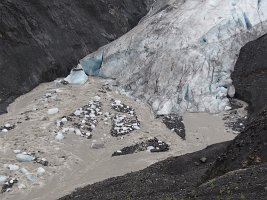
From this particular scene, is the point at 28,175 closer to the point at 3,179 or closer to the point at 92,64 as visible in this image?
the point at 3,179

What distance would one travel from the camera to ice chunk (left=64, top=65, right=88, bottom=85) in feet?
84.1

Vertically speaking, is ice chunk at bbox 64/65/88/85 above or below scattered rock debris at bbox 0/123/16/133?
above

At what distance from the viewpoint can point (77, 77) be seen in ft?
84.6

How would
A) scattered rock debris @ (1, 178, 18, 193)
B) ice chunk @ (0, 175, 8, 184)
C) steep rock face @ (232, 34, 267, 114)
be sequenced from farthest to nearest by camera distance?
steep rock face @ (232, 34, 267, 114)
ice chunk @ (0, 175, 8, 184)
scattered rock debris @ (1, 178, 18, 193)

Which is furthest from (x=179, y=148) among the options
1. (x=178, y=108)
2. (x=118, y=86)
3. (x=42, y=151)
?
(x=118, y=86)

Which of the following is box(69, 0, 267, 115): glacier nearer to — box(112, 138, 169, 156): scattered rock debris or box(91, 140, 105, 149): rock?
box(112, 138, 169, 156): scattered rock debris

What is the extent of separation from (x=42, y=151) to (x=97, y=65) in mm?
10159

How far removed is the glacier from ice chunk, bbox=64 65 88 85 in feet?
4.69

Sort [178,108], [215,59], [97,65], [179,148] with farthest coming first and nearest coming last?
[97,65]
[215,59]
[178,108]
[179,148]

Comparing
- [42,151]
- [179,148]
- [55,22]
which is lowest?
[179,148]

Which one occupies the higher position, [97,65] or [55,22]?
[55,22]

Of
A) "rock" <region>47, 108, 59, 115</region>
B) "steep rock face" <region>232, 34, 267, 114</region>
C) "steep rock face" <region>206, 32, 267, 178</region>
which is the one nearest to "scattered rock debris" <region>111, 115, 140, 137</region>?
"rock" <region>47, 108, 59, 115</region>

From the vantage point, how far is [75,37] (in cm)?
2858

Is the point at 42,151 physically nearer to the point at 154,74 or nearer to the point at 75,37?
the point at 154,74
